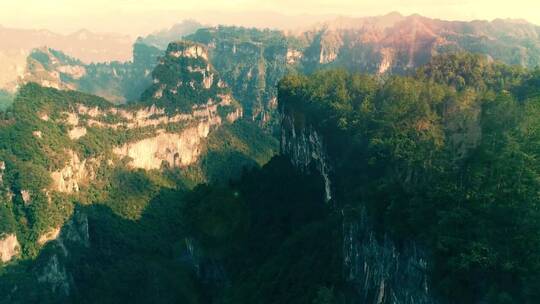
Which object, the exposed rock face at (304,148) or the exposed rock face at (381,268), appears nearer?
the exposed rock face at (381,268)

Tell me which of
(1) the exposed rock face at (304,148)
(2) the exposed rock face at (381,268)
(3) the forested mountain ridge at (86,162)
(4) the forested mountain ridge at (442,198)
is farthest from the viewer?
(3) the forested mountain ridge at (86,162)

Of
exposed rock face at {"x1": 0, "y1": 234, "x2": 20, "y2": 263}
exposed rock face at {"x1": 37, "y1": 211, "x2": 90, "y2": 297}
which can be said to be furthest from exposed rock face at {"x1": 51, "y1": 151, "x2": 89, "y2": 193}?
exposed rock face at {"x1": 0, "y1": 234, "x2": 20, "y2": 263}

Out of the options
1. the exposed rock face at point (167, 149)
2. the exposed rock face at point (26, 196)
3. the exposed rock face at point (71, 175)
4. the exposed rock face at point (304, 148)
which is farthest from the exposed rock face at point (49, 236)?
the exposed rock face at point (304, 148)

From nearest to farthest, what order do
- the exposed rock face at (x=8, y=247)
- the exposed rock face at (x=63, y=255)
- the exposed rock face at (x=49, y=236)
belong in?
1. the exposed rock face at (x=63, y=255)
2. the exposed rock face at (x=8, y=247)
3. the exposed rock face at (x=49, y=236)

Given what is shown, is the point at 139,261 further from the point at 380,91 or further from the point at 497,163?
the point at 497,163

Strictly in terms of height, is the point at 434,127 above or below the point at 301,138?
above

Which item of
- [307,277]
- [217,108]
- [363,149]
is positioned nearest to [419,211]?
[307,277]

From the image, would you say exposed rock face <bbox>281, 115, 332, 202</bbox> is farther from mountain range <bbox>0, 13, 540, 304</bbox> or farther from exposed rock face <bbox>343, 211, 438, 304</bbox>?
exposed rock face <bbox>343, 211, 438, 304</bbox>

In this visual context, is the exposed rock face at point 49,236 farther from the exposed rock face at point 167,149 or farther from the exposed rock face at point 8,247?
the exposed rock face at point 167,149
